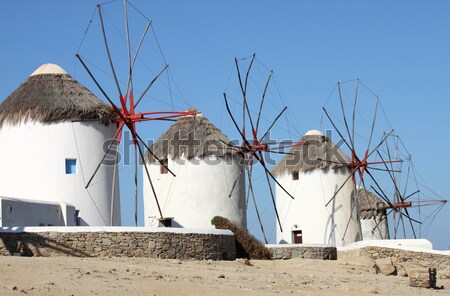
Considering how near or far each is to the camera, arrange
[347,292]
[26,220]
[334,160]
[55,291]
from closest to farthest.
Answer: [55,291], [347,292], [26,220], [334,160]

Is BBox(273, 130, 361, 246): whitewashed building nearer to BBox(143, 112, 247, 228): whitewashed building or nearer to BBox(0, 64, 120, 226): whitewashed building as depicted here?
BBox(143, 112, 247, 228): whitewashed building

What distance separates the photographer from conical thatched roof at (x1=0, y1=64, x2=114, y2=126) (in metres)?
29.9

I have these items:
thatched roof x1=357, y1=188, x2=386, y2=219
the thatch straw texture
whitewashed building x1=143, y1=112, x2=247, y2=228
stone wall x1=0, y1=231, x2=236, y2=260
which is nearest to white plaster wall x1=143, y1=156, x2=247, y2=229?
whitewashed building x1=143, y1=112, x2=247, y2=228

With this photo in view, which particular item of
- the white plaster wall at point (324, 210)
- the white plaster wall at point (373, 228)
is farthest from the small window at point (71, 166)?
the white plaster wall at point (373, 228)

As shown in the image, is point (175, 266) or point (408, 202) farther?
point (408, 202)

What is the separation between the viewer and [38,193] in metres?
29.8

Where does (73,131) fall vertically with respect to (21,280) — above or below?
above

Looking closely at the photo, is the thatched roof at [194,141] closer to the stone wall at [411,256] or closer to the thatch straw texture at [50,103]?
the thatch straw texture at [50,103]

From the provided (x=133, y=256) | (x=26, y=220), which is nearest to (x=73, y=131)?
(x=26, y=220)

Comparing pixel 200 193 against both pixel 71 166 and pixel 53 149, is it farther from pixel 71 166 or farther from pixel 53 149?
pixel 53 149

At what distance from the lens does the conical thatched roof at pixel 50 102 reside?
2991cm

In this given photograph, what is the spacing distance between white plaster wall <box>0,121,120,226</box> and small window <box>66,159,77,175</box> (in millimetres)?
130

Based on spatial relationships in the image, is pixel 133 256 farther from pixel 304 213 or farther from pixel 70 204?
pixel 304 213

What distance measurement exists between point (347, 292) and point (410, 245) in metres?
16.4
